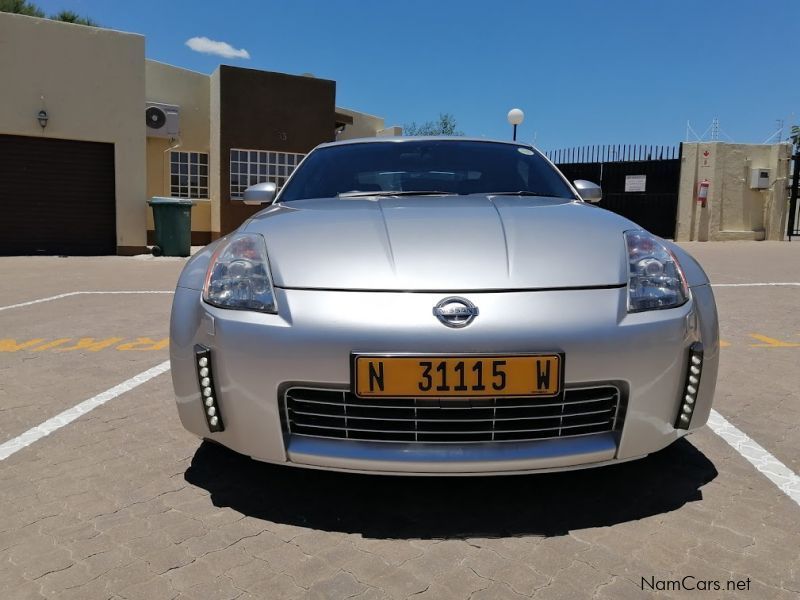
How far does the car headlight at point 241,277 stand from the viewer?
6.56 feet

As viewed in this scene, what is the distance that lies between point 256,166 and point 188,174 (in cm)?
186

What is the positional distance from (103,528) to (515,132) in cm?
1690

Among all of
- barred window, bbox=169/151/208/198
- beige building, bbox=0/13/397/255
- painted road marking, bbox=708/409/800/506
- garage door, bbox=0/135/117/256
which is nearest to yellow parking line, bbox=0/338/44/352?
painted road marking, bbox=708/409/800/506

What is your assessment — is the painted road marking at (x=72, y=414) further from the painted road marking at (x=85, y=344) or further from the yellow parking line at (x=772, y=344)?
the yellow parking line at (x=772, y=344)

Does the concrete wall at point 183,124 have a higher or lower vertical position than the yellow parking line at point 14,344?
higher

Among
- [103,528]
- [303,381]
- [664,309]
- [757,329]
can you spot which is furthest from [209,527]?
[757,329]

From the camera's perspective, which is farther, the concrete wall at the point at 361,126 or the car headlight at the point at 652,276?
the concrete wall at the point at 361,126

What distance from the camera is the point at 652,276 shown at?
206 centimetres

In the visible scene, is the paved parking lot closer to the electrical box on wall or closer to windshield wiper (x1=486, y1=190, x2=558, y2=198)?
windshield wiper (x1=486, y1=190, x2=558, y2=198)

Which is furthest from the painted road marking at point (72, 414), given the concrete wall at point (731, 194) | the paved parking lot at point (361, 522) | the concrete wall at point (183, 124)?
the concrete wall at point (731, 194)

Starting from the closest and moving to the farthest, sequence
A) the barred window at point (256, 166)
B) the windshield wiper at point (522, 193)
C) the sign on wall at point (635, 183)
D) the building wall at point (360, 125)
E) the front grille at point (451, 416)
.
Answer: the front grille at point (451, 416), the windshield wiper at point (522, 193), the barred window at point (256, 166), the sign on wall at point (635, 183), the building wall at point (360, 125)

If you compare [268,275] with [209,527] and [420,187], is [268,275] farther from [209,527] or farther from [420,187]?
[420,187]

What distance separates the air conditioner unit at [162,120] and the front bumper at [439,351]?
15.3 meters

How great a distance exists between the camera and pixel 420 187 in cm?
317
